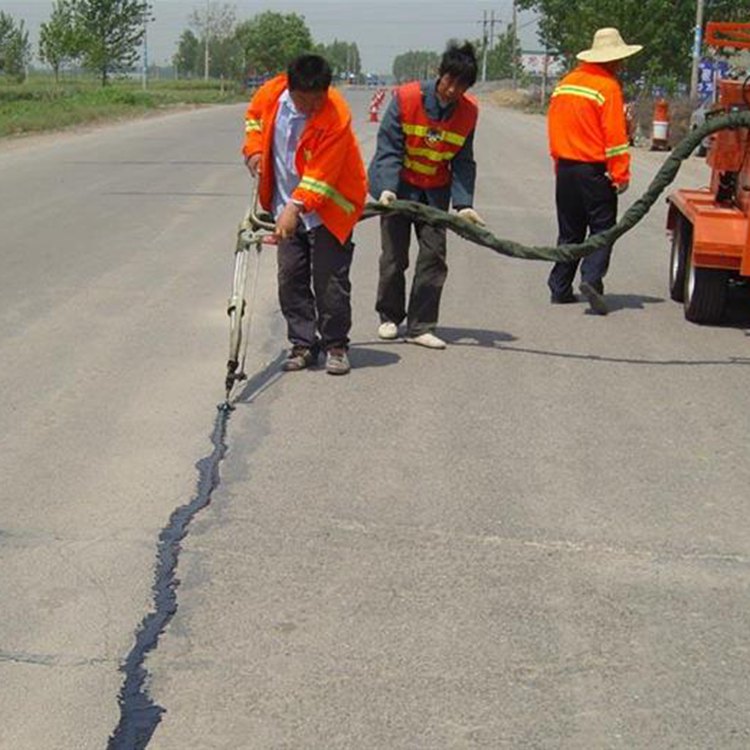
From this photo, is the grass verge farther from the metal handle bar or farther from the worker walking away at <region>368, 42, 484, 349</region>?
the metal handle bar

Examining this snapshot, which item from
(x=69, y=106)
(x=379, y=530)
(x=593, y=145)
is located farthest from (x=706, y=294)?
(x=69, y=106)

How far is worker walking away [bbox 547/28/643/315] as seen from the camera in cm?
942

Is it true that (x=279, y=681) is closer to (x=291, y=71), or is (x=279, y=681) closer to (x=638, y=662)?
(x=638, y=662)

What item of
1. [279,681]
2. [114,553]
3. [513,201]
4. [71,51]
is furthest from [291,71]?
[71,51]

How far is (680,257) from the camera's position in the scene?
10.3 metres

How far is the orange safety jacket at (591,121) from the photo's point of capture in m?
9.41

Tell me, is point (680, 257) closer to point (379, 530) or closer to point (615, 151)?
point (615, 151)

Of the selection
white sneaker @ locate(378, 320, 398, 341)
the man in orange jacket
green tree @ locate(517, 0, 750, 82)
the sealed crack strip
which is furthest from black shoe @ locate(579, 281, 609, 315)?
green tree @ locate(517, 0, 750, 82)

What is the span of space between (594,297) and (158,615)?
5.73 meters

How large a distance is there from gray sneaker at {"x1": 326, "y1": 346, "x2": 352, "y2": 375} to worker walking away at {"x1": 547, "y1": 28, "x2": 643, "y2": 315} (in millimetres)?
2418

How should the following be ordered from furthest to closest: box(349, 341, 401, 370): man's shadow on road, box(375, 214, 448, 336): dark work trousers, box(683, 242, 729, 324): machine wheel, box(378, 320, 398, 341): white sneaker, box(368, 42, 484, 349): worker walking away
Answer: box(683, 242, 729, 324): machine wheel, box(378, 320, 398, 341): white sneaker, box(375, 214, 448, 336): dark work trousers, box(368, 42, 484, 349): worker walking away, box(349, 341, 401, 370): man's shadow on road

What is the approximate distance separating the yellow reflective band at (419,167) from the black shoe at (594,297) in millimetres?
1834

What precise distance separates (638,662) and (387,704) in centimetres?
80

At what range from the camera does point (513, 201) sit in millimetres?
17969
